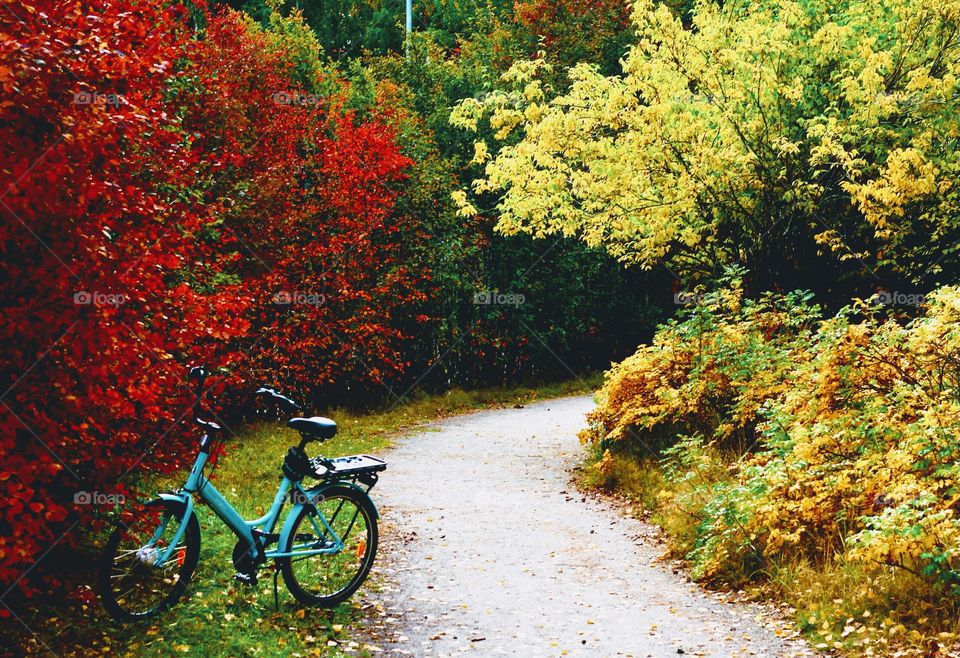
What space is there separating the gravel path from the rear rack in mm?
1010

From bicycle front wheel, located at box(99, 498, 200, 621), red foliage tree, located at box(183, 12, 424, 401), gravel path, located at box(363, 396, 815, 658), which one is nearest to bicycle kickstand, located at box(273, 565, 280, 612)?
bicycle front wheel, located at box(99, 498, 200, 621)

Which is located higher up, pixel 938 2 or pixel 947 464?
Answer: pixel 938 2

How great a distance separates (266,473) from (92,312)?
628 centimetres

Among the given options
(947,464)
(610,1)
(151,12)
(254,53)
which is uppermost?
(610,1)

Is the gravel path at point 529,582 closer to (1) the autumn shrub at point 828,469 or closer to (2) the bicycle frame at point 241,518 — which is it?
(1) the autumn shrub at point 828,469

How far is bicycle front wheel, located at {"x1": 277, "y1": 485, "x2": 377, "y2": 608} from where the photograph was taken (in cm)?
589

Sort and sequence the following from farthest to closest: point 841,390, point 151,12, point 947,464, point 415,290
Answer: point 415,290
point 841,390
point 151,12
point 947,464

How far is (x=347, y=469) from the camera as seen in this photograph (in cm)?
596

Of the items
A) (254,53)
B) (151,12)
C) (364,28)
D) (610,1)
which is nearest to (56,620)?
(151,12)

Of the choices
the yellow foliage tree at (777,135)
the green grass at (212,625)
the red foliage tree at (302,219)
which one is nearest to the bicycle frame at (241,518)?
the green grass at (212,625)

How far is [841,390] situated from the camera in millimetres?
7164

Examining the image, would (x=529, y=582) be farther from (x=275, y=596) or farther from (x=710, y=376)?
(x=710, y=376)

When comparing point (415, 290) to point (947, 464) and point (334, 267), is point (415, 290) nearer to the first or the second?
point (334, 267)

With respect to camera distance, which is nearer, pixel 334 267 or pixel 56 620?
pixel 56 620
